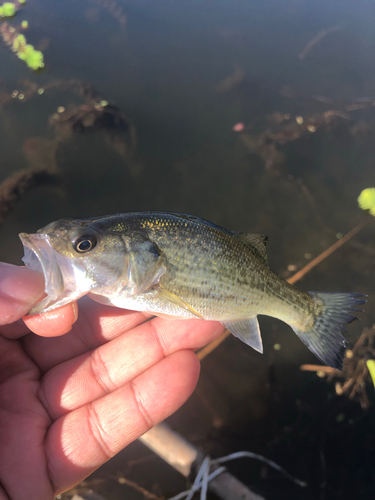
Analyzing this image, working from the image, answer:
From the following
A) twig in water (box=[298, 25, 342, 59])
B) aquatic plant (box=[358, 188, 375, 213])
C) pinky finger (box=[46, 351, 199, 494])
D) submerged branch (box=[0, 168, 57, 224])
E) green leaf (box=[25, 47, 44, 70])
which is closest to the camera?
pinky finger (box=[46, 351, 199, 494])

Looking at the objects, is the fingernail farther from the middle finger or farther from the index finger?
the middle finger

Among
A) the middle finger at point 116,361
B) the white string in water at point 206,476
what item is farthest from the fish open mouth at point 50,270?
the white string in water at point 206,476

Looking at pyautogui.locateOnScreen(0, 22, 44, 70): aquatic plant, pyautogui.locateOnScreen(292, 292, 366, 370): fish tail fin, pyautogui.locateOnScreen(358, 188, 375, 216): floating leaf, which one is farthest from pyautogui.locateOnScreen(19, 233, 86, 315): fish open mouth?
pyautogui.locateOnScreen(0, 22, 44, 70): aquatic plant

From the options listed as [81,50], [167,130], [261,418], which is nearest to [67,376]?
[261,418]

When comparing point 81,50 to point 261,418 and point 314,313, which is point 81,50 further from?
point 261,418

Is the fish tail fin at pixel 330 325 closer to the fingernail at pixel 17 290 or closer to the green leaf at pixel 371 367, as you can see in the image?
the green leaf at pixel 371 367

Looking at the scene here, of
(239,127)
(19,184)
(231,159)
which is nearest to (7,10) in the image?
(19,184)
